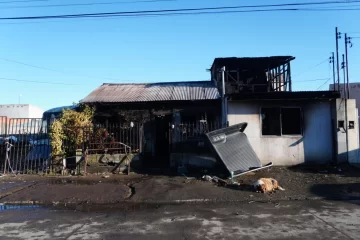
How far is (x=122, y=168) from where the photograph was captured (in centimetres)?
1277

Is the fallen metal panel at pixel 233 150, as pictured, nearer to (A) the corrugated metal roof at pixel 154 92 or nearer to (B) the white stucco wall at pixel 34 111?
(A) the corrugated metal roof at pixel 154 92

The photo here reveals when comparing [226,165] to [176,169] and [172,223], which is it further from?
[172,223]

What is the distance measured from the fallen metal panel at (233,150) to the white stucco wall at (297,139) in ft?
4.56

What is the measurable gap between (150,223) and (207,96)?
36.6 feet

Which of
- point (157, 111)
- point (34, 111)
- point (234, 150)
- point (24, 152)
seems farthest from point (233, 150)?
point (34, 111)

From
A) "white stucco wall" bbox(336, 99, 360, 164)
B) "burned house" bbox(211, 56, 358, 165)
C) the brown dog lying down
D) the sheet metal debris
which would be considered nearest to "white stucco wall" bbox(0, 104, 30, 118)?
"burned house" bbox(211, 56, 358, 165)

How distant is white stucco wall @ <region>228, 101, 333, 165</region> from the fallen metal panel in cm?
139

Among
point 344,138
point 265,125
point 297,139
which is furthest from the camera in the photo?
point 265,125

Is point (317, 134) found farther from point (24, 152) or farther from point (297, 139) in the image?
point (24, 152)

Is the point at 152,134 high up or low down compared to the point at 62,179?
up

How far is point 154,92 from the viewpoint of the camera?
60.2ft

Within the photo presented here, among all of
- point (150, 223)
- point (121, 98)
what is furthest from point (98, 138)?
point (150, 223)

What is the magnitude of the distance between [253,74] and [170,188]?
12.2 meters

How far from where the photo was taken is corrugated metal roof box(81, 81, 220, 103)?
16891mm
